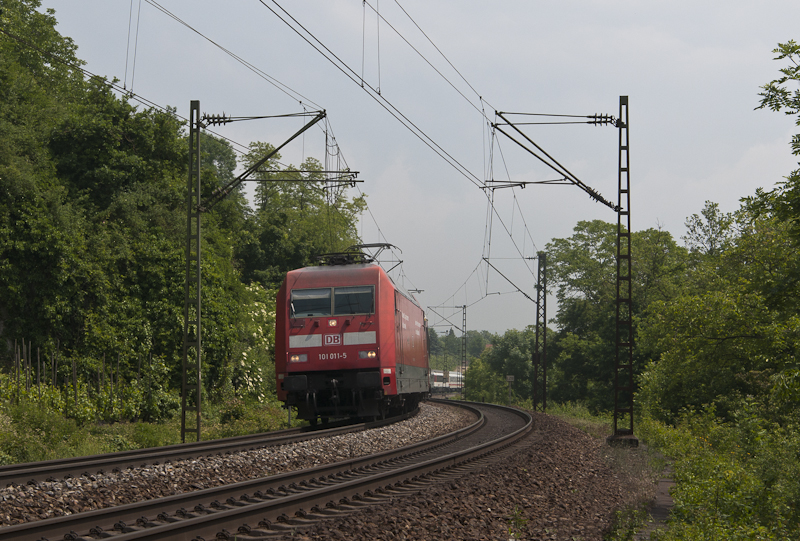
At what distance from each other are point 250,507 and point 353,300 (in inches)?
393

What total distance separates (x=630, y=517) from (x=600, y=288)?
152ft

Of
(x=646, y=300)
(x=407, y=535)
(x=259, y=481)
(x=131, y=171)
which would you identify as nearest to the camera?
(x=407, y=535)

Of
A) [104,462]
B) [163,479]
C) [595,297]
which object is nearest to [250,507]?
[163,479]

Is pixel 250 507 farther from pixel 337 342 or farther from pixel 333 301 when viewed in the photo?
pixel 333 301

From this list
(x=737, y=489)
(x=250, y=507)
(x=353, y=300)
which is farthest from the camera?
(x=353, y=300)

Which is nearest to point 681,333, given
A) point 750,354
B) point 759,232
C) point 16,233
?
point 750,354

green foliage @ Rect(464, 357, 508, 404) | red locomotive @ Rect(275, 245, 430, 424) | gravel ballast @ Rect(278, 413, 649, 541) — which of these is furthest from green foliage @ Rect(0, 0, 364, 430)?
green foliage @ Rect(464, 357, 508, 404)

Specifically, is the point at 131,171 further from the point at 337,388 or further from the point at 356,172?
the point at 337,388

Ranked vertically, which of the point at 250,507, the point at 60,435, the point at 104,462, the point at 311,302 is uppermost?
the point at 311,302

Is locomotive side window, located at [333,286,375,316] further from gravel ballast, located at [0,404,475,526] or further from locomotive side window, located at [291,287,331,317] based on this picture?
gravel ballast, located at [0,404,475,526]

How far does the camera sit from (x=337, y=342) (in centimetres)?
1647

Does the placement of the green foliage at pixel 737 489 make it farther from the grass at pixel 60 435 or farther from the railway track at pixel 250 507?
the grass at pixel 60 435

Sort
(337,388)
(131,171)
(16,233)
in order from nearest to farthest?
(337,388)
(16,233)
(131,171)

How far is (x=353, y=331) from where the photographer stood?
16.5 m
